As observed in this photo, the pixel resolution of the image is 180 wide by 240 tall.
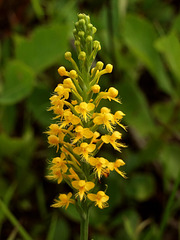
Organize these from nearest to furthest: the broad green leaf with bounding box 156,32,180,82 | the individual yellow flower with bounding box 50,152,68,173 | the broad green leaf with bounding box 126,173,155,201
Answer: the individual yellow flower with bounding box 50,152,68,173
the broad green leaf with bounding box 156,32,180,82
the broad green leaf with bounding box 126,173,155,201

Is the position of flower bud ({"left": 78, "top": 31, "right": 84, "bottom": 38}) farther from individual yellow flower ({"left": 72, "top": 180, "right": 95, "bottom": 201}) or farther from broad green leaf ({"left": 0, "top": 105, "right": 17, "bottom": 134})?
broad green leaf ({"left": 0, "top": 105, "right": 17, "bottom": 134})

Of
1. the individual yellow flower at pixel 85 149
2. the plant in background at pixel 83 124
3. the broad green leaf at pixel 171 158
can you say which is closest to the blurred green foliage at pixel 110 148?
the broad green leaf at pixel 171 158

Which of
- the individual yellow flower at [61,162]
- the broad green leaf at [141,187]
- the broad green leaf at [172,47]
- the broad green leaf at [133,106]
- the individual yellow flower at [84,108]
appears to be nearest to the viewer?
the individual yellow flower at [84,108]

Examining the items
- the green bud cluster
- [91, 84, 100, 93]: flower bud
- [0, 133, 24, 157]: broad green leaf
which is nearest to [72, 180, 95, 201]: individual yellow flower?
[91, 84, 100, 93]: flower bud

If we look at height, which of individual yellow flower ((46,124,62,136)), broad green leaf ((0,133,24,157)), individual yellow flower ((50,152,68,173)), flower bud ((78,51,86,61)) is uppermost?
flower bud ((78,51,86,61))

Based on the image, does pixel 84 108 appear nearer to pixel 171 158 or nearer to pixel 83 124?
pixel 83 124

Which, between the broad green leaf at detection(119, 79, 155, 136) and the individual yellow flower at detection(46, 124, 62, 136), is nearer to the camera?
the individual yellow flower at detection(46, 124, 62, 136)

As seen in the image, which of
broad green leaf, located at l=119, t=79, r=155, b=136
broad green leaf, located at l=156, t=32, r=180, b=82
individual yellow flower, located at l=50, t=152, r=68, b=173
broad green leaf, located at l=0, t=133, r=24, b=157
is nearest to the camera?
individual yellow flower, located at l=50, t=152, r=68, b=173

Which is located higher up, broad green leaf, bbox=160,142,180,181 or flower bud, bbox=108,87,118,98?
flower bud, bbox=108,87,118,98

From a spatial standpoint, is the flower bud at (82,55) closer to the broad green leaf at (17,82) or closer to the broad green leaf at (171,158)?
the broad green leaf at (17,82)
